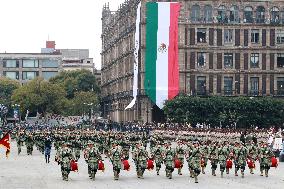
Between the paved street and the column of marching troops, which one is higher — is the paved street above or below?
below

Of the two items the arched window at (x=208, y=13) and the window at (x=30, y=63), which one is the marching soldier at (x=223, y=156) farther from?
the window at (x=30, y=63)

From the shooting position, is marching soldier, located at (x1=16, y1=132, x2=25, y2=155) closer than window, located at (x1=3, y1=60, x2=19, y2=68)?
Yes

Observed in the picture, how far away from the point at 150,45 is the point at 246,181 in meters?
51.4

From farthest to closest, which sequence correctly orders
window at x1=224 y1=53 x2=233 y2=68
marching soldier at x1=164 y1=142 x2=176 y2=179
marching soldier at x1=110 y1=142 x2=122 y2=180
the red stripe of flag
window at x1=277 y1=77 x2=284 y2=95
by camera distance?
window at x1=277 y1=77 x2=284 y2=95
window at x1=224 y1=53 x2=233 y2=68
the red stripe of flag
marching soldier at x1=164 y1=142 x2=176 y2=179
marching soldier at x1=110 y1=142 x2=122 y2=180

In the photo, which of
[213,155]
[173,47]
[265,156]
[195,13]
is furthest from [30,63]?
[265,156]

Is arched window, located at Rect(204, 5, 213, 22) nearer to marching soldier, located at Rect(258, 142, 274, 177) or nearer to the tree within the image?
the tree

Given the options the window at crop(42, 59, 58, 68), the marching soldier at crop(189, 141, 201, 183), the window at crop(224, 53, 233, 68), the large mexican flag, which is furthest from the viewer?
the window at crop(42, 59, 58, 68)

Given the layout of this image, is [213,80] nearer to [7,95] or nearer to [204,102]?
[204,102]

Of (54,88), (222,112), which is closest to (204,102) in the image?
(222,112)

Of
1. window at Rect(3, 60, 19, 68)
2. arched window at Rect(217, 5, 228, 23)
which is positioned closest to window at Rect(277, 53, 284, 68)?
arched window at Rect(217, 5, 228, 23)

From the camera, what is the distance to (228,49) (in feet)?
312

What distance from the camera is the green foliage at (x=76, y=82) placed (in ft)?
493

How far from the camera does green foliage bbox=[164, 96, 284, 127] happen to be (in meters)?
86.9

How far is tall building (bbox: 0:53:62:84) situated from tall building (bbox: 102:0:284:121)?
86.2m
